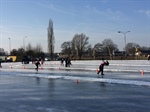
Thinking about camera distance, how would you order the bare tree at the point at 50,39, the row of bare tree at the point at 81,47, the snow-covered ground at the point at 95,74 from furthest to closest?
1. the row of bare tree at the point at 81,47
2. the bare tree at the point at 50,39
3. the snow-covered ground at the point at 95,74

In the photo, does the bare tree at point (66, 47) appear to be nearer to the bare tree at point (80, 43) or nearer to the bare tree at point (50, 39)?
the bare tree at point (80, 43)

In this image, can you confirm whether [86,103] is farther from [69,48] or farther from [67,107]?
[69,48]

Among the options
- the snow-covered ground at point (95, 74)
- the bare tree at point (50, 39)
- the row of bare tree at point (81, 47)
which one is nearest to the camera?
the snow-covered ground at point (95, 74)

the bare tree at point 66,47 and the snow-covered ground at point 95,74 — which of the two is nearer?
the snow-covered ground at point 95,74

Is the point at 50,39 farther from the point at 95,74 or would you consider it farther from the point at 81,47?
the point at 95,74

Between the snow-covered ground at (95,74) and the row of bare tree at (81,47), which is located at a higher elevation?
the row of bare tree at (81,47)

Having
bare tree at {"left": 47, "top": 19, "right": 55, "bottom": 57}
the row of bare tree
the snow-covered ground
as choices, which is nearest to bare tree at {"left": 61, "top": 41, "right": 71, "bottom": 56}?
the row of bare tree

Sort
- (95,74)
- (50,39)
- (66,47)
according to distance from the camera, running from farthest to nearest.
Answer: (66,47) < (50,39) < (95,74)

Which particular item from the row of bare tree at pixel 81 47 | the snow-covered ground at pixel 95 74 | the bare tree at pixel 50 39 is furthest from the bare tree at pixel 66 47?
the snow-covered ground at pixel 95 74

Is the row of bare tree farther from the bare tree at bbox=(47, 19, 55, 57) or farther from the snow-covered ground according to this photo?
the snow-covered ground

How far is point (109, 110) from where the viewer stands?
8805 millimetres

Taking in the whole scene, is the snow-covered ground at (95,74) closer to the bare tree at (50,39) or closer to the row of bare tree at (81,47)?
the bare tree at (50,39)

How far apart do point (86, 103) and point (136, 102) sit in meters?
1.84

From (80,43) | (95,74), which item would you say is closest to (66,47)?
(80,43)
